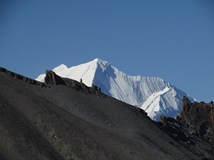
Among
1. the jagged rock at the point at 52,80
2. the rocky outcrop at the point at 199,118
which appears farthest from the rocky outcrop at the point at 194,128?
the jagged rock at the point at 52,80

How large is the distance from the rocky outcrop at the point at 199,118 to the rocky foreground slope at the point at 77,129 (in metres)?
13.4

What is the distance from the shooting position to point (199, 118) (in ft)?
616

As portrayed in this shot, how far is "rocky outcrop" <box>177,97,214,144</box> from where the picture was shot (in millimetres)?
180000

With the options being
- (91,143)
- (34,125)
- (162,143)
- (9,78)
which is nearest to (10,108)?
(34,125)

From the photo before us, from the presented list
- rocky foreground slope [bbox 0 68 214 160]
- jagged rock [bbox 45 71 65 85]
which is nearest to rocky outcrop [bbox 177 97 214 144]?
rocky foreground slope [bbox 0 68 214 160]

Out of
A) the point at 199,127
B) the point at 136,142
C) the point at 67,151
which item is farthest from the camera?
the point at 199,127

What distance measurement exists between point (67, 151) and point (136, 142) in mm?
25488

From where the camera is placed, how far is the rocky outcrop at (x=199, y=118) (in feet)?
591

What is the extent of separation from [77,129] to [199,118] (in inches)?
3483

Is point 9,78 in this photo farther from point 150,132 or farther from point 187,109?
point 187,109

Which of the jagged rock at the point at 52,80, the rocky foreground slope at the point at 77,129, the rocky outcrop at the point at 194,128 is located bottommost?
the rocky foreground slope at the point at 77,129

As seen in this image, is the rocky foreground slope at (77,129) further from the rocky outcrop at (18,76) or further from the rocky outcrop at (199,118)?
the rocky outcrop at (199,118)

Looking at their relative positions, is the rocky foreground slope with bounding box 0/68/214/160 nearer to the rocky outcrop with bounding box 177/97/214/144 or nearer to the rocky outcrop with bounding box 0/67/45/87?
the rocky outcrop with bounding box 0/67/45/87

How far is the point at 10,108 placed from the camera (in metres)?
103
